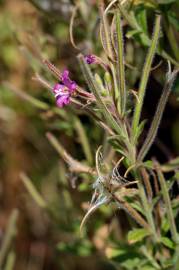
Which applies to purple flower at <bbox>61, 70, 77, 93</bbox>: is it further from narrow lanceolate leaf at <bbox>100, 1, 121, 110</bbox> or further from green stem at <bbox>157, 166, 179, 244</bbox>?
green stem at <bbox>157, 166, 179, 244</bbox>

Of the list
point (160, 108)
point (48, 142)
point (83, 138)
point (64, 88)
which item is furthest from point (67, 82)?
point (48, 142)

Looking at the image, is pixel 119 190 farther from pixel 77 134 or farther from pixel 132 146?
pixel 77 134

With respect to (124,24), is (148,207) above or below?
below

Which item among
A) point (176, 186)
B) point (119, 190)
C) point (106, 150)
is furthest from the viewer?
point (106, 150)

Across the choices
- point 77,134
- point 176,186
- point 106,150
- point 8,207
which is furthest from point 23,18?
point 176,186

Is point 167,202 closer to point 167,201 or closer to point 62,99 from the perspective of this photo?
point 167,201

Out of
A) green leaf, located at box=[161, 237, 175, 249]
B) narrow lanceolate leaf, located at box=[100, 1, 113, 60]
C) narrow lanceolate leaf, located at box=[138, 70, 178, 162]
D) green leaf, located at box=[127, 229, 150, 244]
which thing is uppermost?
narrow lanceolate leaf, located at box=[100, 1, 113, 60]

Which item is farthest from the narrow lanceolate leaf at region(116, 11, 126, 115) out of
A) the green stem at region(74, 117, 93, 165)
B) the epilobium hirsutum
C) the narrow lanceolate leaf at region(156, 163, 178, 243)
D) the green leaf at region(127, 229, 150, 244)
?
the green stem at region(74, 117, 93, 165)
